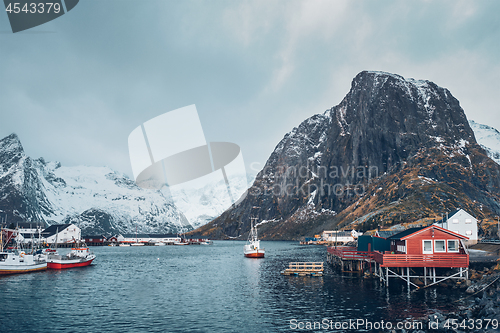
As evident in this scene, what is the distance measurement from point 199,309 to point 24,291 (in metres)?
34.7

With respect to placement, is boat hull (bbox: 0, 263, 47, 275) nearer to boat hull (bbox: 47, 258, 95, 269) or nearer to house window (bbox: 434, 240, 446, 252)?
boat hull (bbox: 47, 258, 95, 269)

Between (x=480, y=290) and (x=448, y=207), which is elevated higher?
(x=448, y=207)

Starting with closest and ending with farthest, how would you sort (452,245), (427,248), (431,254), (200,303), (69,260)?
1. (200,303)
2. (431,254)
3. (452,245)
4. (427,248)
5. (69,260)

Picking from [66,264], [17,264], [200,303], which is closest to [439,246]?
[200,303]

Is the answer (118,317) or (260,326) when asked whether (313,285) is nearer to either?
(260,326)

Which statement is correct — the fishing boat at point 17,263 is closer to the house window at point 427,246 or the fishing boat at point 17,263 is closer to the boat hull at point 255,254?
the boat hull at point 255,254

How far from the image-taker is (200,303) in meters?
53.1

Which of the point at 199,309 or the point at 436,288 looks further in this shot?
the point at 436,288

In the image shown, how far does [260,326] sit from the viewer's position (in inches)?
1585

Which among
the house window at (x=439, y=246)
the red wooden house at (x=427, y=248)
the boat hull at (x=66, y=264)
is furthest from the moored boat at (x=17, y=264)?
the house window at (x=439, y=246)

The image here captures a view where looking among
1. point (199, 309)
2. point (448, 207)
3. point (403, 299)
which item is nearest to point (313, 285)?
point (403, 299)

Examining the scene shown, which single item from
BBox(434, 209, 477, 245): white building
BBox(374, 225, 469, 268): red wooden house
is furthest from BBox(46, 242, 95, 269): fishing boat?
BBox(434, 209, 477, 245): white building

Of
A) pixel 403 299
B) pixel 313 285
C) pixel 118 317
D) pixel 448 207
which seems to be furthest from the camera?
pixel 448 207

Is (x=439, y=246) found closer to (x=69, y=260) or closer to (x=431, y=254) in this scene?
(x=431, y=254)
